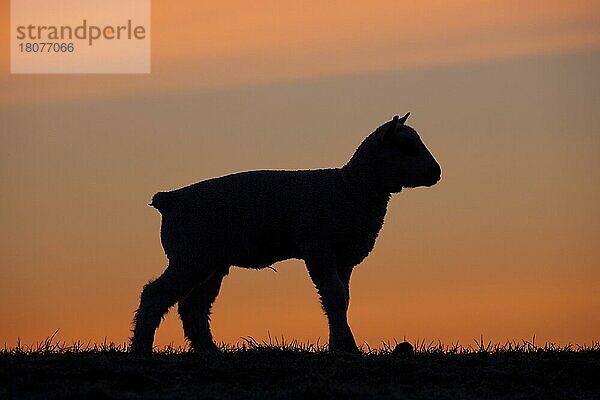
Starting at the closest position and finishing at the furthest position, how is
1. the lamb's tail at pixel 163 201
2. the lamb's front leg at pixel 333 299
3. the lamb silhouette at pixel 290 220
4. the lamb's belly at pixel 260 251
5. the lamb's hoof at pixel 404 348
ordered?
the lamb's hoof at pixel 404 348 → the lamb's front leg at pixel 333 299 → the lamb silhouette at pixel 290 220 → the lamb's belly at pixel 260 251 → the lamb's tail at pixel 163 201

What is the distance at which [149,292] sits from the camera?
1311cm

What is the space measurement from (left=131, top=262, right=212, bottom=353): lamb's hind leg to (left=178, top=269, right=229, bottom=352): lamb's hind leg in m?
0.55

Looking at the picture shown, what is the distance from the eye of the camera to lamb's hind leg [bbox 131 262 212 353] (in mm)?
13000

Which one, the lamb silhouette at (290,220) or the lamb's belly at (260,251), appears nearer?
the lamb silhouette at (290,220)

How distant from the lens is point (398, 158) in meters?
13.3

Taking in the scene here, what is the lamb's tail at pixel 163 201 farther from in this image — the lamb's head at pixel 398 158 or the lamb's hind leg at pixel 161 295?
the lamb's head at pixel 398 158

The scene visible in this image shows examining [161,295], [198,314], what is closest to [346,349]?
[198,314]

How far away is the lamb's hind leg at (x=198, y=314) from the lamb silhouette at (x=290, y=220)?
11cm

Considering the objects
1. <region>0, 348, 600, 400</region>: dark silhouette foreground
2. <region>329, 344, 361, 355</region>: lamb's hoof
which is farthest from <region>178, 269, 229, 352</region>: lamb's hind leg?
<region>0, 348, 600, 400</region>: dark silhouette foreground

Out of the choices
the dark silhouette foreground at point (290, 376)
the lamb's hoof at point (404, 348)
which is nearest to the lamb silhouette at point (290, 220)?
the lamb's hoof at point (404, 348)

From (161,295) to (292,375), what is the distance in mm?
3477

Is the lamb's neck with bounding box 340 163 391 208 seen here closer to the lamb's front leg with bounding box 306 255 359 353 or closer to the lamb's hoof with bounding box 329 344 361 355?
the lamb's front leg with bounding box 306 255 359 353

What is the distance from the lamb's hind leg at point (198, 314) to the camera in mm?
13695

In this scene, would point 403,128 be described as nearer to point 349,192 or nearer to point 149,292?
point 349,192
